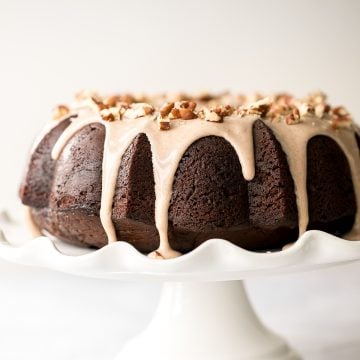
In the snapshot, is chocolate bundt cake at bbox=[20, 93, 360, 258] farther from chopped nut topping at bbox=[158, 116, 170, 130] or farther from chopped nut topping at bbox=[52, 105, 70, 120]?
chopped nut topping at bbox=[52, 105, 70, 120]

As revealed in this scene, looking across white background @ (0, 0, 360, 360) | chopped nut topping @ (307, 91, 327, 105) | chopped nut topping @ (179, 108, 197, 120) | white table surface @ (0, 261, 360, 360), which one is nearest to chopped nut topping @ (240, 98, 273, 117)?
chopped nut topping @ (179, 108, 197, 120)

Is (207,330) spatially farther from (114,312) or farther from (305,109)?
(114,312)

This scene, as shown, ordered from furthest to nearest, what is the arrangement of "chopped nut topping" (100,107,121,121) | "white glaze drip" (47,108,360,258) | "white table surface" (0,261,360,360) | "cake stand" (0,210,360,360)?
"white table surface" (0,261,360,360), "chopped nut topping" (100,107,121,121), "white glaze drip" (47,108,360,258), "cake stand" (0,210,360,360)

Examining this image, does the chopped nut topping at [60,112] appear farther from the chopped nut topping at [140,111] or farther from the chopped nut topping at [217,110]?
the chopped nut topping at [140,111]

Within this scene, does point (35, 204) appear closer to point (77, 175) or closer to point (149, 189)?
point (77, 175)

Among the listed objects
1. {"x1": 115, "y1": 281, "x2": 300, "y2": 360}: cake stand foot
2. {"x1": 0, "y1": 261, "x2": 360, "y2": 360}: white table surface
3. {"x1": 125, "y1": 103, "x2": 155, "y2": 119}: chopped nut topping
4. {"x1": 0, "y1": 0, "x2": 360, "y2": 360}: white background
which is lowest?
{"x1": 0, "y1": 261, "x2": 360, "y2": 360}: white table surface
